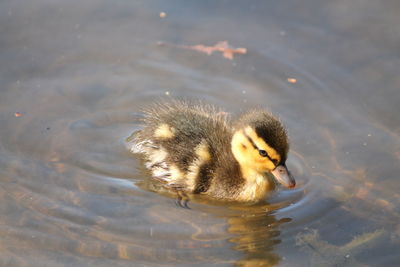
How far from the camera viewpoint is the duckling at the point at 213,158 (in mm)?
4609

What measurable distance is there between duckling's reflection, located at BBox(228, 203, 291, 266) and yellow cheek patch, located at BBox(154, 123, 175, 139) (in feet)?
2.24

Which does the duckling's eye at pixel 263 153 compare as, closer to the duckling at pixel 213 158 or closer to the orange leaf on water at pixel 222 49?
the duckling at pixel 213 158

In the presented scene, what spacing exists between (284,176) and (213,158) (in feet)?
1.67

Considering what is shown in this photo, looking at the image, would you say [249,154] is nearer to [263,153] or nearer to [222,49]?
[263,153]

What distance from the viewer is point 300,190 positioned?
4828 mm

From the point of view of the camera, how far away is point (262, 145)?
14.8 feet

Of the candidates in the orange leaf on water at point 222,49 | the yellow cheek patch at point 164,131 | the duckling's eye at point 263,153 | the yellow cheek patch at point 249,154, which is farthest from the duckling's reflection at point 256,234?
the orange leaf on water at point 222,49

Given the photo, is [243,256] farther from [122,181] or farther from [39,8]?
[39,8]

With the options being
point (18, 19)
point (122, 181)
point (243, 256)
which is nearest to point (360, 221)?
point (243, 256)

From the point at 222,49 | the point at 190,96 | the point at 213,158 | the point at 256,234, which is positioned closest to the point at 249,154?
the point at 213,158

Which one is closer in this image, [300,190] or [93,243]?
[93,243]

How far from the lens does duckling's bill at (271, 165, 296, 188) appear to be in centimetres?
456

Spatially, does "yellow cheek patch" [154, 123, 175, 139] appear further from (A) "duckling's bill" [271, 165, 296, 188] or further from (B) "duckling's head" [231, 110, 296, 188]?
(A) "duckling's bill" [271, 165, 296, 188]

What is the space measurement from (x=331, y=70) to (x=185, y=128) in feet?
6.01
